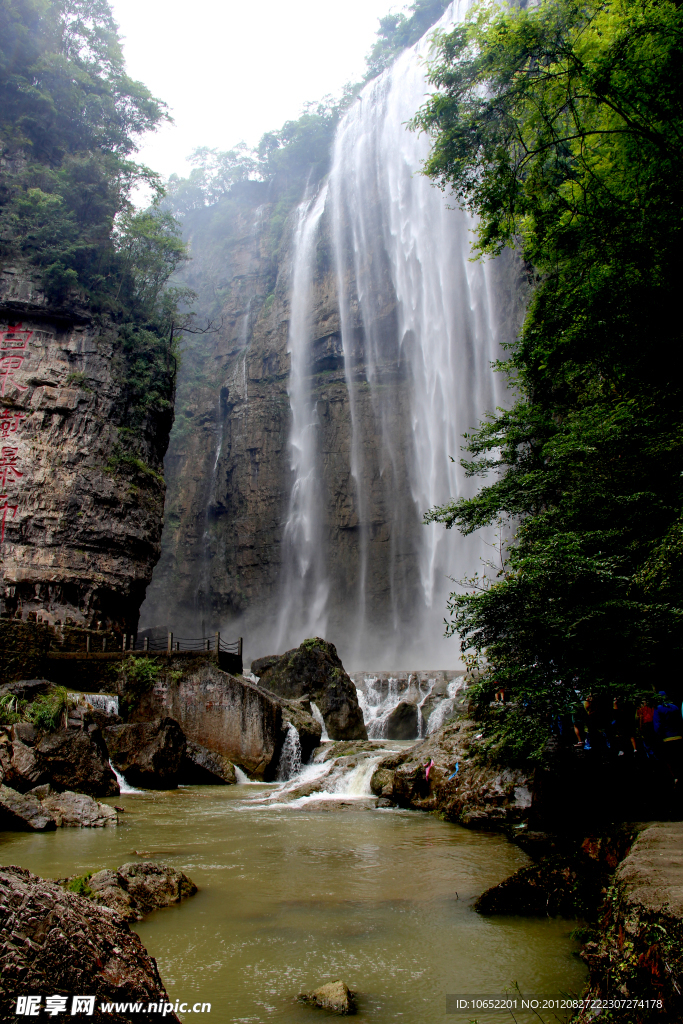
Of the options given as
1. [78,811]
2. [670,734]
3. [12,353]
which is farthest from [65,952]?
[12,353]

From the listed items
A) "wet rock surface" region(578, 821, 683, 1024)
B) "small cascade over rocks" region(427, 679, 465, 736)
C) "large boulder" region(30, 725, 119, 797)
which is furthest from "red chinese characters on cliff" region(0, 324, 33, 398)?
"wet rock surface" region(578, 821, 683, 1024)

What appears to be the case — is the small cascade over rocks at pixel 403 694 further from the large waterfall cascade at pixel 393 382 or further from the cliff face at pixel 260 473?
the cliff face at pixel 260 473

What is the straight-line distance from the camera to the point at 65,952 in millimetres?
1769

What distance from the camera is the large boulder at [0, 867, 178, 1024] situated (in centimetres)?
165

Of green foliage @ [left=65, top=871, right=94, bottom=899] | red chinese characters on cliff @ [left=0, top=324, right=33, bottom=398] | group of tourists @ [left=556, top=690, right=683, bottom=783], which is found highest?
red chinese characters on cliff @ [left=0, top=324, right=33, bottom=398]

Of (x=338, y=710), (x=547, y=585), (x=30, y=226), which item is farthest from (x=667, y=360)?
(x=30, y=226)

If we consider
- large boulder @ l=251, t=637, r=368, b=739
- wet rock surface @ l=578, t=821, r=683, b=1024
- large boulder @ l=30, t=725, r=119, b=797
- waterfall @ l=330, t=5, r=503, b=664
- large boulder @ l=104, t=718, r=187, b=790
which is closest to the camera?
wet rock surface @ l=578, t=821, r=683, b=1024

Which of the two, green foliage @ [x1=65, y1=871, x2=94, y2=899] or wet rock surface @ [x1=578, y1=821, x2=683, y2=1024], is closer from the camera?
wet rock surface @ [x1=578, y1=821, x2=683, y2=1024]

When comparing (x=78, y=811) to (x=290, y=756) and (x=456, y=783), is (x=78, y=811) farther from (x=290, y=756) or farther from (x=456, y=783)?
(x=290, y=756)

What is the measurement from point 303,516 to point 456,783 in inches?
1009

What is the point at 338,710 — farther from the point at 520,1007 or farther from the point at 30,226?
the point at 30,226

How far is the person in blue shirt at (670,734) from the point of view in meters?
5.24

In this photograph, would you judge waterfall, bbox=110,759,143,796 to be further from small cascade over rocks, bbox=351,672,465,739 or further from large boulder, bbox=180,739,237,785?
small cascade over rocks, bbox=351,672,465,739

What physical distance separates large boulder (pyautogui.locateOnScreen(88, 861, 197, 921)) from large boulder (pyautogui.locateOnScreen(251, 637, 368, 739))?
13.5 meters
